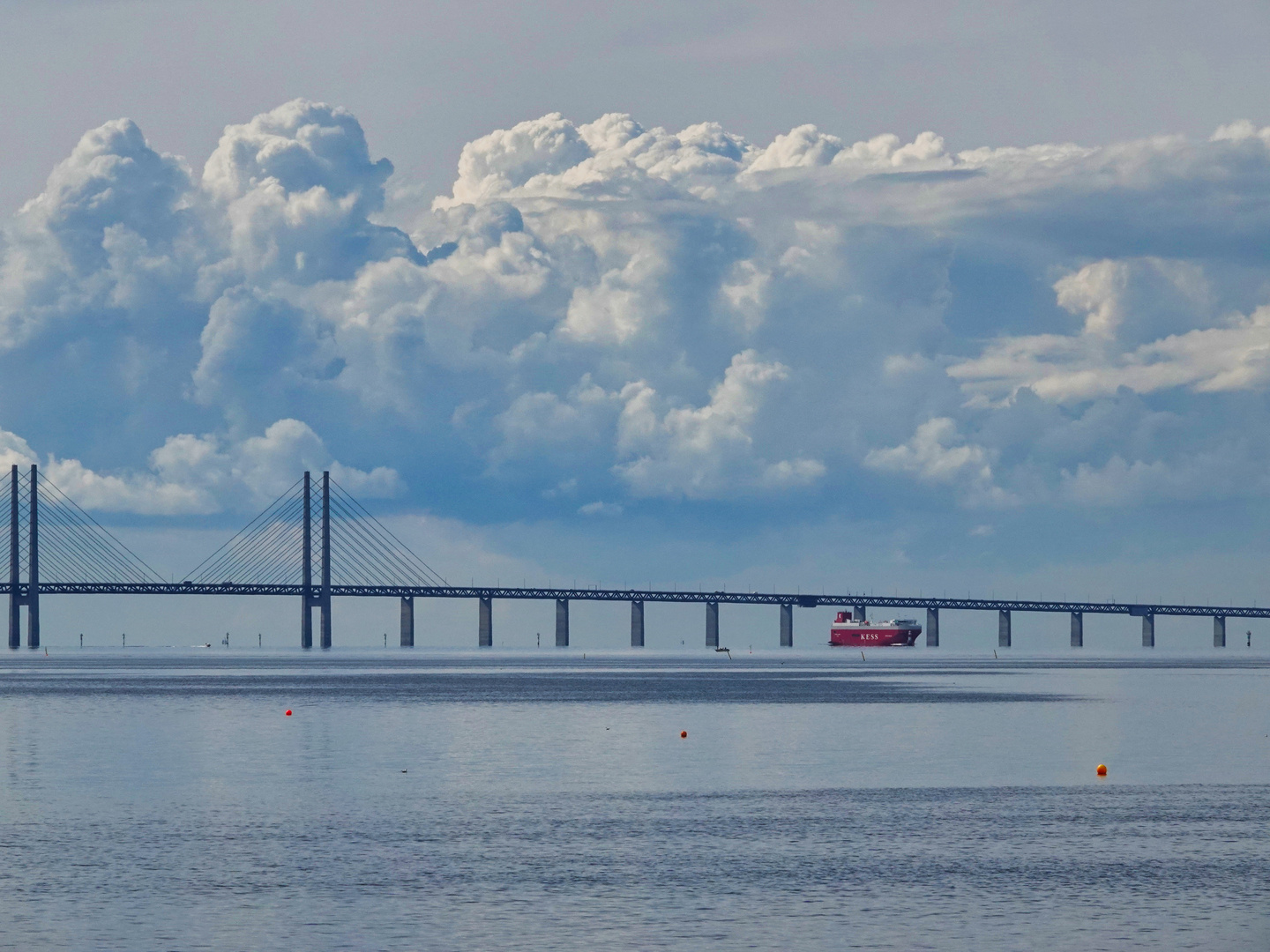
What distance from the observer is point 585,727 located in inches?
Result: 2844

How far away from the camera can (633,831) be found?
3784cm

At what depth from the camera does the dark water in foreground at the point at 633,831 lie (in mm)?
26953

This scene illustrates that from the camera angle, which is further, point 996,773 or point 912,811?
point 996,773

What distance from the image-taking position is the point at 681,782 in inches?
1912

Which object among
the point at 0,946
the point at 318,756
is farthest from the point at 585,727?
the point at 0,946

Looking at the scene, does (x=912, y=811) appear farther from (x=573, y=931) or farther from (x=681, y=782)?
(x=573, y=931)

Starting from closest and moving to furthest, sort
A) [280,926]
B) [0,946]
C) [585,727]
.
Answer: [0,946], [280,926], [585,727]

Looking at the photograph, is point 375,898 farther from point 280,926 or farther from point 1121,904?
point 1121,904

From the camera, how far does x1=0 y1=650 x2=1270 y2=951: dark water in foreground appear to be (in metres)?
27.0

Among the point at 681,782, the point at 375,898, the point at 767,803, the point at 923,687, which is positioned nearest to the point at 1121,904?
the point at 375,898

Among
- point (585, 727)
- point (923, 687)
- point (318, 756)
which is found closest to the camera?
point (318, 756)

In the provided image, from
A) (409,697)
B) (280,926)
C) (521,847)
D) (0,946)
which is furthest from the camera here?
(409,697)

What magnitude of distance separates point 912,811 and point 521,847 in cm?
1033

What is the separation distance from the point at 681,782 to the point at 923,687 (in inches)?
2825
